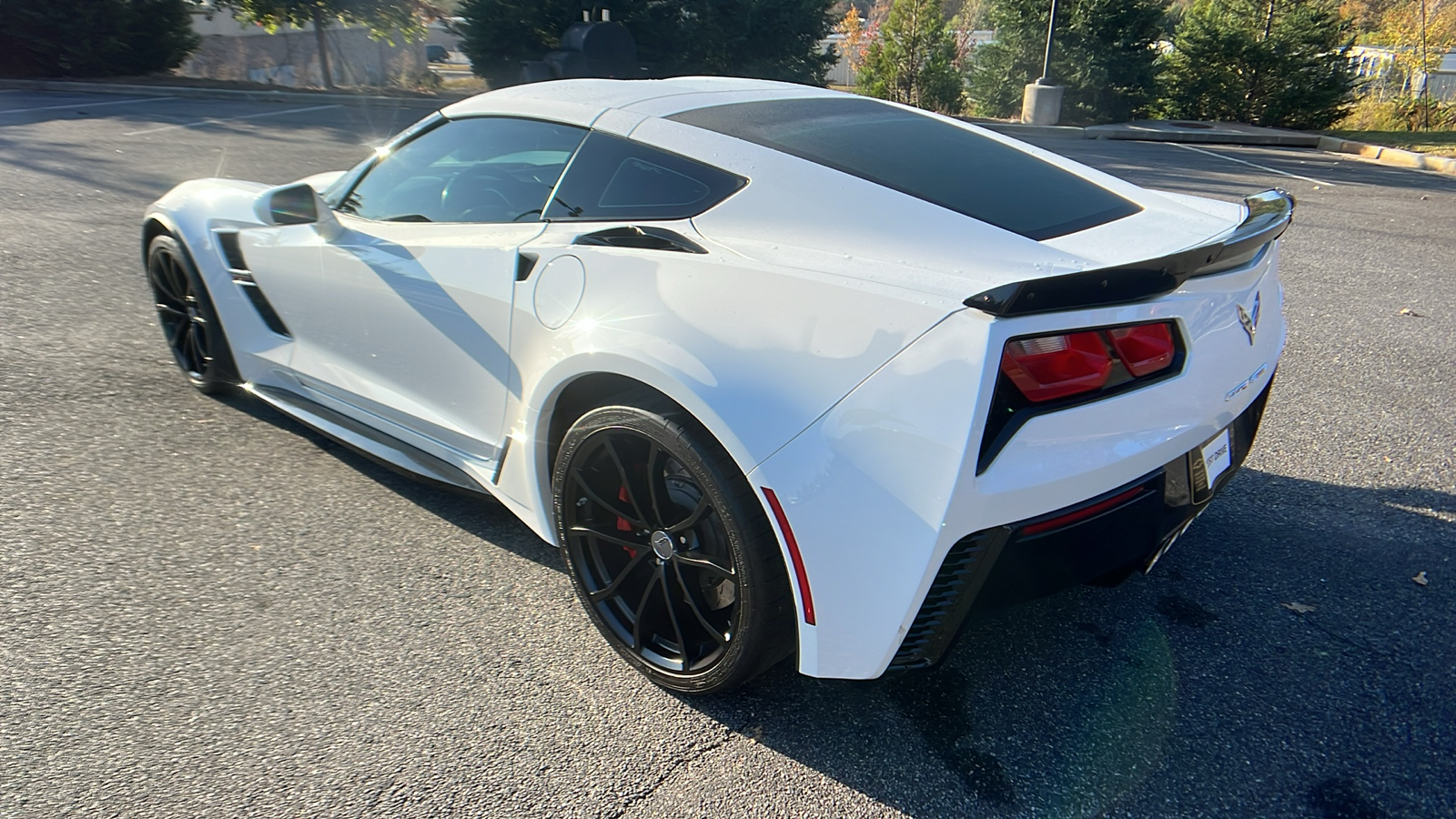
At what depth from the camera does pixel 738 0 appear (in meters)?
20.3

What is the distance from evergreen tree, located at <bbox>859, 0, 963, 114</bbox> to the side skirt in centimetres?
1938

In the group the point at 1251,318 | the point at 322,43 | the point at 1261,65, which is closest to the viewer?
the point at 1251,318

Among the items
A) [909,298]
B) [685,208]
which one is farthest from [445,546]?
[909,298]

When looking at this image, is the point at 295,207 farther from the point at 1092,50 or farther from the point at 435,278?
the point at 1092,50

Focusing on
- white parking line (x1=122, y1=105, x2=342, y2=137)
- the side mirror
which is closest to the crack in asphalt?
the side mirror

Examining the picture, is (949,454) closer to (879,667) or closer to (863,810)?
(879,667)

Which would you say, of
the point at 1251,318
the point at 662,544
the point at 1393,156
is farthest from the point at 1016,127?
the point at 662,544

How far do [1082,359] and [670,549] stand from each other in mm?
1051

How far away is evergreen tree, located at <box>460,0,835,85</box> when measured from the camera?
1973 centimetres

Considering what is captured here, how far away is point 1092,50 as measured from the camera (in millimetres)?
18203

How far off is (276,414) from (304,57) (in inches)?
917

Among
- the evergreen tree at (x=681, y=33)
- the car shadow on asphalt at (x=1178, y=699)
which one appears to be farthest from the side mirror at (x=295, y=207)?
the evergreen tree at (x=681, y=33)

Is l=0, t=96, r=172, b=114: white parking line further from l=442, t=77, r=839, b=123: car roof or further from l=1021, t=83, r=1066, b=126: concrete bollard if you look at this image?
l=1021, t=83, r=1066, b=126: concrete bollard

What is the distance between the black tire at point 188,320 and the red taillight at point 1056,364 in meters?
3.30
